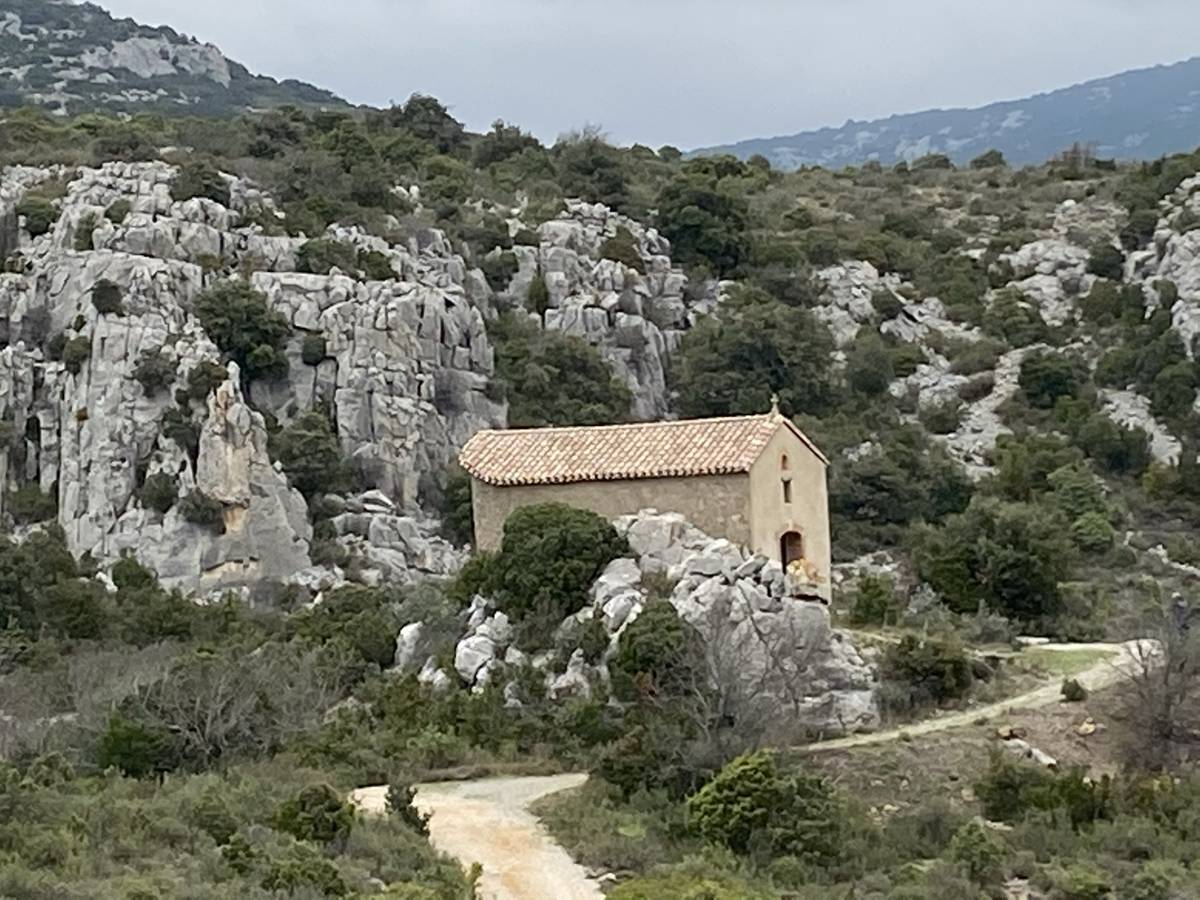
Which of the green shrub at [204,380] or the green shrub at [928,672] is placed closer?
the green shrub at [928,672]

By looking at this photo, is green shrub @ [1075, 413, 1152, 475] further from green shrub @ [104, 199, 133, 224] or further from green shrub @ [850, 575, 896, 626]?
green shrub @ [104, 199, 133, 224]

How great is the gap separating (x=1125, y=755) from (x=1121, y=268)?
4478 centimetres

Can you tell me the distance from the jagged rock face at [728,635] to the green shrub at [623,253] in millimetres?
33445

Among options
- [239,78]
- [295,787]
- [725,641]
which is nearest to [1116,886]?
[725,641]

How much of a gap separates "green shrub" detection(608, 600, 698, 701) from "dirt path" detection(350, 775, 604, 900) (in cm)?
202

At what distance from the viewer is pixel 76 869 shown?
21.1 meters

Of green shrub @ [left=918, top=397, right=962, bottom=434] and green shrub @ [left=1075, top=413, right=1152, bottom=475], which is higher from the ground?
green shrub @ [left=918, top=397, right=962, bottom=434]

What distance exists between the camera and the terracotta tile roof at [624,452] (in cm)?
3522

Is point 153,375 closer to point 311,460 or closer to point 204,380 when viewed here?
point 204,380

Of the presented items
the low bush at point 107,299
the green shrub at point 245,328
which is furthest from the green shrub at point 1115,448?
the low bush at point 107,299

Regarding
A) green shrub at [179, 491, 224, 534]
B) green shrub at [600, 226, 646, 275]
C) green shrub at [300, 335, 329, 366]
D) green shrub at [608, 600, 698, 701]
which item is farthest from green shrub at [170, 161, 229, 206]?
green shrub at [608, 600, 698, 701]

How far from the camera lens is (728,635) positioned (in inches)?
1282

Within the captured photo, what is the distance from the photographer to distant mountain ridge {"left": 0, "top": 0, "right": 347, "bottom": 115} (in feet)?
365

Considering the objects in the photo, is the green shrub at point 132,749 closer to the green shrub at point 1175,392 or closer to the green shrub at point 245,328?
the green shrub at point 245,328
